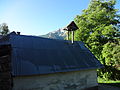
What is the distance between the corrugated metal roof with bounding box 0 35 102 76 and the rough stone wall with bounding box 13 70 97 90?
47 centimetres

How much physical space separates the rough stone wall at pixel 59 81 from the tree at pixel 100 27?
7.67m

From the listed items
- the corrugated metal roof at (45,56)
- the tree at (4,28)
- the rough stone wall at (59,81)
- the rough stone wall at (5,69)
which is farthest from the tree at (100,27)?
the tree at (4,28)

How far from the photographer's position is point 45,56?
10086mm

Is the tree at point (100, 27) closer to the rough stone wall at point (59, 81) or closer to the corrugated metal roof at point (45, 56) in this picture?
the corrugated metal roof at point (45, 56)

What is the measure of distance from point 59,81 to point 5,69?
3632mm

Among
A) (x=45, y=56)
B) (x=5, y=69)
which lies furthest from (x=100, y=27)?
(x=5, y=69)

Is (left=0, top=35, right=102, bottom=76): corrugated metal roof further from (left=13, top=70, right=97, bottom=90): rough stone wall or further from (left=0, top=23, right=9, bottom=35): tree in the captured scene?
(left=0, top=23, right=9, bottom=35): tree

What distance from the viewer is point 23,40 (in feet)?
34.0

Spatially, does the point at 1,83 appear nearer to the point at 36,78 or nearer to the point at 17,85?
the point at 17,85

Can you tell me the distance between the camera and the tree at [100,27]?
19453mm

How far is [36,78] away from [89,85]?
16.5ft

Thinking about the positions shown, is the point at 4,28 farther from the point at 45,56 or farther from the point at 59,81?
the point at 59,81

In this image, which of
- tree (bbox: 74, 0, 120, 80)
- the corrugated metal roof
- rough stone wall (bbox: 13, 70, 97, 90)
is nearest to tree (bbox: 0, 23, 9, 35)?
tree (bbox: 74, 0, 120, 80)

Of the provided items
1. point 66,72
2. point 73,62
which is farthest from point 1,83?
point 73,62
